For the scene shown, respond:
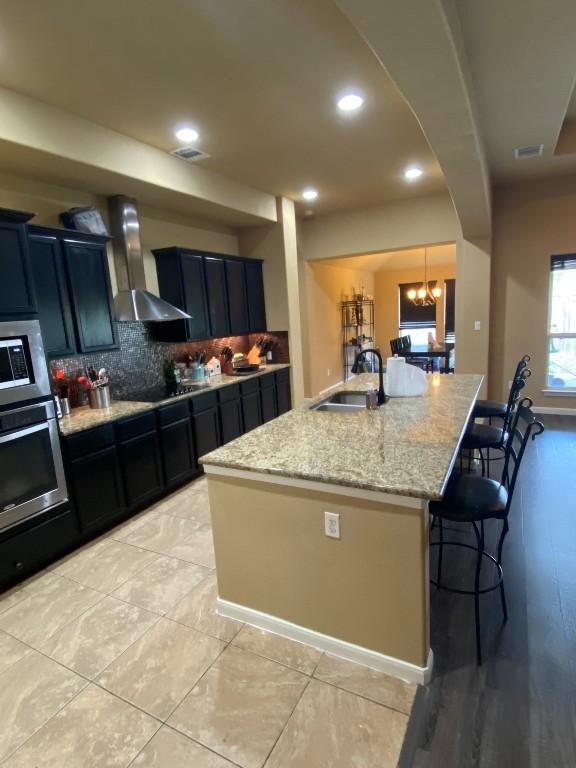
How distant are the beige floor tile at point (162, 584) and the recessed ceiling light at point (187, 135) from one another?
318cm

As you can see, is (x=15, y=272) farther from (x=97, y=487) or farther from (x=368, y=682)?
(x=368, y=682)

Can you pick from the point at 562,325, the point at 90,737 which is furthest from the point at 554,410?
the point at 90,737

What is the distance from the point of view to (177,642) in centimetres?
204

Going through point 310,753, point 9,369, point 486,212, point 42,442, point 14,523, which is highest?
point 486,212

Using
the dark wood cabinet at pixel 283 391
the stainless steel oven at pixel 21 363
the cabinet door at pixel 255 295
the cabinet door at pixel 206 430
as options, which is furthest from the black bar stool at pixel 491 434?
the cabinet door at pixel 255 295

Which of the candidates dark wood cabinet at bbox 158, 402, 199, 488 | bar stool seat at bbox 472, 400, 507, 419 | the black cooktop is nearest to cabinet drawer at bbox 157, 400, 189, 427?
dark wood cabinet at bbox 158, 402, 199, 488

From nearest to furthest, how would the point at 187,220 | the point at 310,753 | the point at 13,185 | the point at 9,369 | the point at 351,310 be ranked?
the point at 310,753
the point at 9,369
the point at 13,185
the point at 187,220
the point at 351,310

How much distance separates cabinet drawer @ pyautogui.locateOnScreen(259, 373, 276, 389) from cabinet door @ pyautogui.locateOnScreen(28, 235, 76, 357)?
2312 millimetres

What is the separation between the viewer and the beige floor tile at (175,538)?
9.18 ft

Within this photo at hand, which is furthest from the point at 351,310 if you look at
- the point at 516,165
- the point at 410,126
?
the point at 410,126

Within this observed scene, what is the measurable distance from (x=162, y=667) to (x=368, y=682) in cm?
92

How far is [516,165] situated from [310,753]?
208 inches

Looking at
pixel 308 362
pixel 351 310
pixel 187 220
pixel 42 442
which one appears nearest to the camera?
pixel 42 442

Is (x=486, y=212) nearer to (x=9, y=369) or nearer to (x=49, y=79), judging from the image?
(x=49, y=79)
